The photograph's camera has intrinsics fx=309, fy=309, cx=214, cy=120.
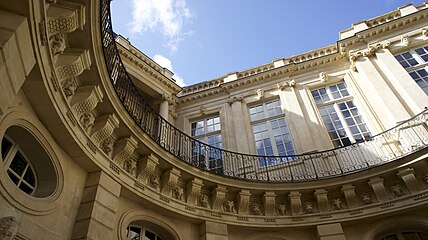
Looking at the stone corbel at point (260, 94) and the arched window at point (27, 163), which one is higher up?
the stone corbel at point (260, 94)

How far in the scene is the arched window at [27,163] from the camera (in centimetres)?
426

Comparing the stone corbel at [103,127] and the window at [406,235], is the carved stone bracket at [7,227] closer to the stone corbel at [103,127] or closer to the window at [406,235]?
the stone corbel at [103,127]

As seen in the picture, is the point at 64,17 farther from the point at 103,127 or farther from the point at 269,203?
the point at 269,203

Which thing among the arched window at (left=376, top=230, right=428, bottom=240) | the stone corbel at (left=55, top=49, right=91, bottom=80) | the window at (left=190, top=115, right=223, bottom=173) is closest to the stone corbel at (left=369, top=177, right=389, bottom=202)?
the arched window at (left=376, top=230, right=428, bottom=240)

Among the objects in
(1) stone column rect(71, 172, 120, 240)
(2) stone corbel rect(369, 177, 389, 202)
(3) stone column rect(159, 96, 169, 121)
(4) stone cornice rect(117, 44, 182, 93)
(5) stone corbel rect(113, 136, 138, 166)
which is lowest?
(1) stone column rect(71, 172, 120, 240)

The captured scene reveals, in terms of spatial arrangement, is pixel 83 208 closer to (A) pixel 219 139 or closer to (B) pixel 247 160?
(B) pixel 247 160

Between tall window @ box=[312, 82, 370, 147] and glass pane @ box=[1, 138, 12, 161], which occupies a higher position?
tall window @ box=[312, 82, 370, 147]

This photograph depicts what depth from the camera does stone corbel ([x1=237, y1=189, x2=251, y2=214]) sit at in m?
7.24

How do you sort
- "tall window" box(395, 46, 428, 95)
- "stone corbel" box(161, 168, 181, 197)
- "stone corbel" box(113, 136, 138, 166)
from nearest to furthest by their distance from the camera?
"stone corbel" box(113, 136, 138, 166)
"stone corbel" box(161, 168, 181, 197)
"tall window" box(395, 46, 428, 95)

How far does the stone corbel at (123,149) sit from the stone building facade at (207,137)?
0.02 metres

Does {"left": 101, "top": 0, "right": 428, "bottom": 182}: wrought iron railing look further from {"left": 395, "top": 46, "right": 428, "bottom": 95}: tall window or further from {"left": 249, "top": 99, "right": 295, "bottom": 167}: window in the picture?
{"left": 395, "top": 46, "right": 428, "bottom": 95}: tall window

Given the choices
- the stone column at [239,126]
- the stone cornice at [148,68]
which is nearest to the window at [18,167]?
the stone column at [239,126]

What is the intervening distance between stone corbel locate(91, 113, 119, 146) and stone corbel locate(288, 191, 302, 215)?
4.51 m

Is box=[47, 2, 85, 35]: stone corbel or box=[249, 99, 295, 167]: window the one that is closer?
box=[47, 2, 85, 35]: stone corbel
